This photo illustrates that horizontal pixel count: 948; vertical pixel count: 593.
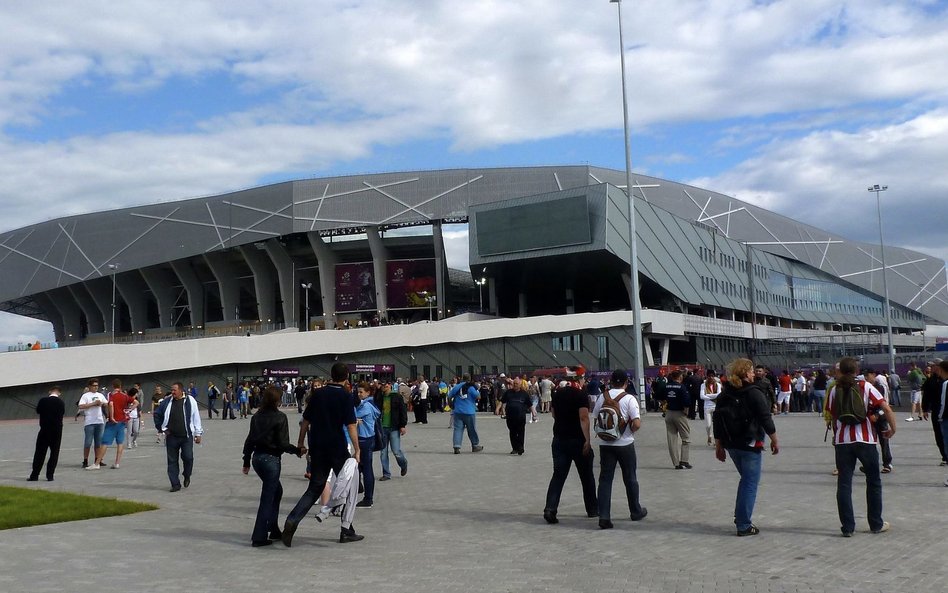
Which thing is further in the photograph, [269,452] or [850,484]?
[269,452]

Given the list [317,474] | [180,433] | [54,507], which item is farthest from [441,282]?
[317,474]

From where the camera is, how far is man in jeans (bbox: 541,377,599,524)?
9117 millimetres

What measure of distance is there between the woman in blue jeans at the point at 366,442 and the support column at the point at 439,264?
2300 inches

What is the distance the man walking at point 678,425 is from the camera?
44.3 feet

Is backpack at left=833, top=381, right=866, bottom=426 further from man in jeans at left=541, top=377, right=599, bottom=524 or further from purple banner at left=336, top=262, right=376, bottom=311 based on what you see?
purple banner at left=336, top=262, right=376, bottom=311

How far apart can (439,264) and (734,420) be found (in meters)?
62.5

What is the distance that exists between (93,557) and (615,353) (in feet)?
164

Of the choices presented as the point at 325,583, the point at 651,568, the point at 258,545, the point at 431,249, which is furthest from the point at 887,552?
the point at 431,249

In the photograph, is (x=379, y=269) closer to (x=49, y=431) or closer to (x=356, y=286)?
(x=356, y=286)

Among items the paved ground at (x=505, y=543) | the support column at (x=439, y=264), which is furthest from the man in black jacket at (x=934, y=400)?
the support column at (x=439, y=264)

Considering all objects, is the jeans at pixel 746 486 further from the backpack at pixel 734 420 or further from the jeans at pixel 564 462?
the jeans at pixel 564 462

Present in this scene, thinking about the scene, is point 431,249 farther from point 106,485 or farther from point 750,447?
point 750,447

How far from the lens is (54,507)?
34.7ft

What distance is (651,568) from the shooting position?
677cm
